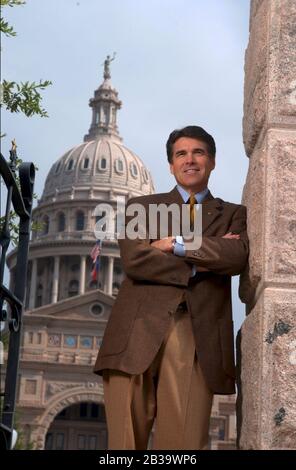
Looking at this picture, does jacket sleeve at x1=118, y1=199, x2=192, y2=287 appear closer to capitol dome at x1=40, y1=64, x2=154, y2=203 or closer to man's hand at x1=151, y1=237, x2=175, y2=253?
man's hand at x1=151, y1=237, x2=175, y2=253

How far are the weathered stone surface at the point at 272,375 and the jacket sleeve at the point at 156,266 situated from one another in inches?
13.6

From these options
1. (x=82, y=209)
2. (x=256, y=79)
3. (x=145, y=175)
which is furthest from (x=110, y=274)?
(x=256, y=79)

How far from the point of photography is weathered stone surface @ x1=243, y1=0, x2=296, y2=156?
12.5 ft

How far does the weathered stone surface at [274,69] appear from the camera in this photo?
3.81 meters

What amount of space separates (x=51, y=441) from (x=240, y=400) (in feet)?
214

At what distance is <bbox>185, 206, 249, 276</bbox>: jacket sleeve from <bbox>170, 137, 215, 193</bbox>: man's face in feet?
1.13

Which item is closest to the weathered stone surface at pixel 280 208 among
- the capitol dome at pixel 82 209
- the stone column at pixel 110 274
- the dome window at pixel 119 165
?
the capitol dome at pixel 82 209

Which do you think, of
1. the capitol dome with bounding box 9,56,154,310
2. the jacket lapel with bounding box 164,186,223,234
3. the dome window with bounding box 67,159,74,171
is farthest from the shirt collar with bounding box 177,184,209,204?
the dome window with bounding box 67,159,74,171

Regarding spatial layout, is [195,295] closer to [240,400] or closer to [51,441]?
[240,400]

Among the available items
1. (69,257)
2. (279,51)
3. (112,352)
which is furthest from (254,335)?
(69,257)

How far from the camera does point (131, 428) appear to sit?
12.3 feet

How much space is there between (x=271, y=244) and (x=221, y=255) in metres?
0.27

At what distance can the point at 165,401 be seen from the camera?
3740mm
